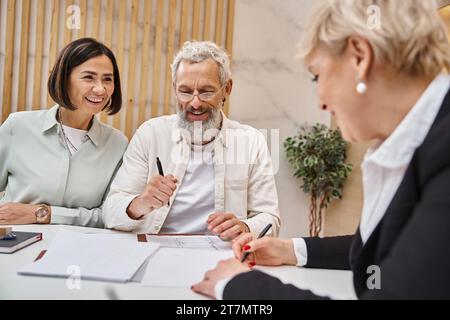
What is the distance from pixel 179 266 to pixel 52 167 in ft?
4.00

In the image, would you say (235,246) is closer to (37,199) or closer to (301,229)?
(37,199)

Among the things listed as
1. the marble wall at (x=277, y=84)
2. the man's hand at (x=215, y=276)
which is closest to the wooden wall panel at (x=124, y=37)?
the marble wall at (x=277, y=84)

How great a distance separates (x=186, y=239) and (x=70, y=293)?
682 mm

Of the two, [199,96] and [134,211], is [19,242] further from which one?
[199,96]

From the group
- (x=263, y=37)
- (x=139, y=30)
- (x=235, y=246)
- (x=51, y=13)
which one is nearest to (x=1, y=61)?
(x=51, y=13)

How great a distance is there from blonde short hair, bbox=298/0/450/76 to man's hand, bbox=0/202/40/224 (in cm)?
149

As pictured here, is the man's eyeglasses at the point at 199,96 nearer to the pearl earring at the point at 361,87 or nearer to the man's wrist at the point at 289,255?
the man's wrist at the point at 289,255

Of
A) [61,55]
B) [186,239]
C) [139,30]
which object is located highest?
[139,30]

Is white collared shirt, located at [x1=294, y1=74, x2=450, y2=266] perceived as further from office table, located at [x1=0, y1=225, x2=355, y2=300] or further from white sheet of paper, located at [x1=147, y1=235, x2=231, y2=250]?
white sheet of paper, located at [x1=147, y1=235, x2=231, y2=250]

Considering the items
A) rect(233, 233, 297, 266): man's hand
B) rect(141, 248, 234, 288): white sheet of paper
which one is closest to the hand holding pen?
rect(141, 248, 234, 288): white sheet of paper

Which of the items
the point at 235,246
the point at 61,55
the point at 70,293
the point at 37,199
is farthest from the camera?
the point at 61,55

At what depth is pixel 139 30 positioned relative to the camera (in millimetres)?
3895

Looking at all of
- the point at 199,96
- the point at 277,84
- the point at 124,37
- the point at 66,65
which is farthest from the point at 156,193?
the point at 277,84
